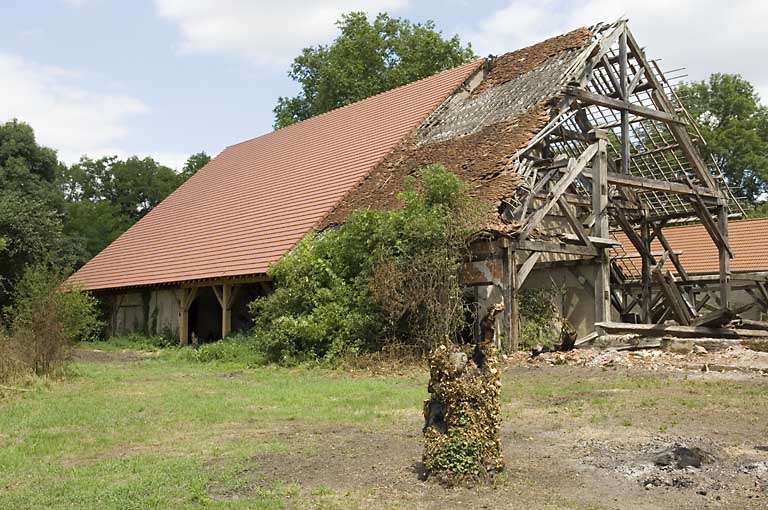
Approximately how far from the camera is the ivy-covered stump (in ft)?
18.4

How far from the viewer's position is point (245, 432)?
7781 mm

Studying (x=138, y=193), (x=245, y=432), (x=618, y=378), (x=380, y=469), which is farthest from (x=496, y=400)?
(x=138, y=193)

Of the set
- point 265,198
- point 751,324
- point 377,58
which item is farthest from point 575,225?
point 377,58

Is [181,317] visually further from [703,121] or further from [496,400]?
[703,121]

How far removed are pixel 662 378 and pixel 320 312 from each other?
6292 millimetres

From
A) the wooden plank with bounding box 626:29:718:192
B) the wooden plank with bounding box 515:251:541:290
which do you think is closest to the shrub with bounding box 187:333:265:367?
the wooden plank with bounding box 515:251:541:290

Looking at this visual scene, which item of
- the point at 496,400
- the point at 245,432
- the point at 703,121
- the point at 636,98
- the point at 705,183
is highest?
the point at 703,121

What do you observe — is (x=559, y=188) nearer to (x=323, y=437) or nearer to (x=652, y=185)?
(x=652, y=185)

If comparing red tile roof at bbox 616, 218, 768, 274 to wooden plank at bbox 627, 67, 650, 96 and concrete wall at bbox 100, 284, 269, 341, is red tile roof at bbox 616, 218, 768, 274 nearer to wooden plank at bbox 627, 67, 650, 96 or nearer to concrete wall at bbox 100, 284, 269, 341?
wooden plank at bbox 627, 67, 650, 96

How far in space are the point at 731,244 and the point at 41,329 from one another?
2134cm

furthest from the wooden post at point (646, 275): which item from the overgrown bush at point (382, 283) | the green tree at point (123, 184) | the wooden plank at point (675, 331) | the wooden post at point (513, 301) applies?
the green tree at point (123, 184)

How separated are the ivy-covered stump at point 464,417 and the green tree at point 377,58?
30.9 metres

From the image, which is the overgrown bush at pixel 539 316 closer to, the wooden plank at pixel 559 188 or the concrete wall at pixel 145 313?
the wooden plank at pixel 559 188

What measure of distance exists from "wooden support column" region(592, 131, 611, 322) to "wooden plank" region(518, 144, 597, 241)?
24 centimetres
